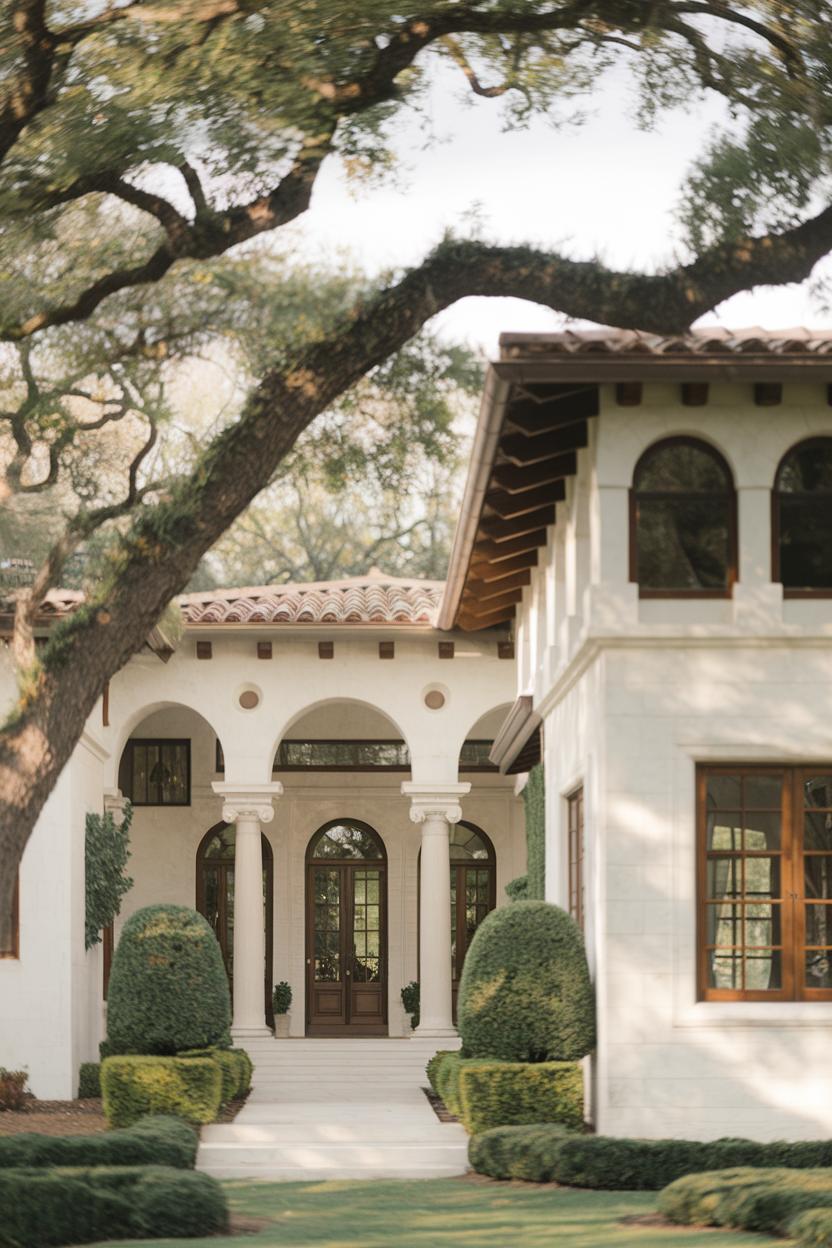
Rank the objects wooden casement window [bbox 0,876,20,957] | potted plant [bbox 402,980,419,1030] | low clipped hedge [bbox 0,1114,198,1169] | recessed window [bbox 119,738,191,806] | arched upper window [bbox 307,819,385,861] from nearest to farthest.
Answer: low clipped hedge [bbox 0,1114,198,1169]
wooden casement window [bbox 0,876,20,957]
potted plant [bbox 402,980,419,1030]
recessed window [bbox 119,738,191,806]
arched upper window [bbox 307,819,385,861]

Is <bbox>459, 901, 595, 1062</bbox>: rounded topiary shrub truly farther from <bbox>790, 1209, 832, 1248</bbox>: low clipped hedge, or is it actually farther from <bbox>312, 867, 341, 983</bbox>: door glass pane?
<bbox>312, 867, 341, 983</bbox>: door glass pane

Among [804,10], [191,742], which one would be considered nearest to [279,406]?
[804,10]

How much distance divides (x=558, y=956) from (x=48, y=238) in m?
6.59

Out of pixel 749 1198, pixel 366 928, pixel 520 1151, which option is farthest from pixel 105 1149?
pixel 366 928

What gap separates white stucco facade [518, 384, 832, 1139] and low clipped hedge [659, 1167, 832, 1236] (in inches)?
77.3

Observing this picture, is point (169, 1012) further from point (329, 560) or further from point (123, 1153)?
point (329, 560)

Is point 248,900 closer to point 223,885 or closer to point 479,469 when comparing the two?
point 223,885

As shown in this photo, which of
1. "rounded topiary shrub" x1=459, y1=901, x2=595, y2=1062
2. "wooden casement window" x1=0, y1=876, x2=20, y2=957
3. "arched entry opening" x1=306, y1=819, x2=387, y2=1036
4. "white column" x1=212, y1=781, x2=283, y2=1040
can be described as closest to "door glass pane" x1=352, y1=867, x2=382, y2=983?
"arched entry opening" x1=306, y1=819, x2=387, y2=1036

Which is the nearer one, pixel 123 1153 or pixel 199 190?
pixel 199 190

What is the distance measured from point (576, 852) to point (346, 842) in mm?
11322

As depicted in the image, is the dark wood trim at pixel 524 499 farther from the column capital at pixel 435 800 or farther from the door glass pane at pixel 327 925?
the door glass pane at pixel 327 925

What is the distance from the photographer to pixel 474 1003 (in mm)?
13656

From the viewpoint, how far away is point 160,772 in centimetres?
2616

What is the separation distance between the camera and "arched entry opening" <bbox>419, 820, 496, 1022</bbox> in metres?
26.4
